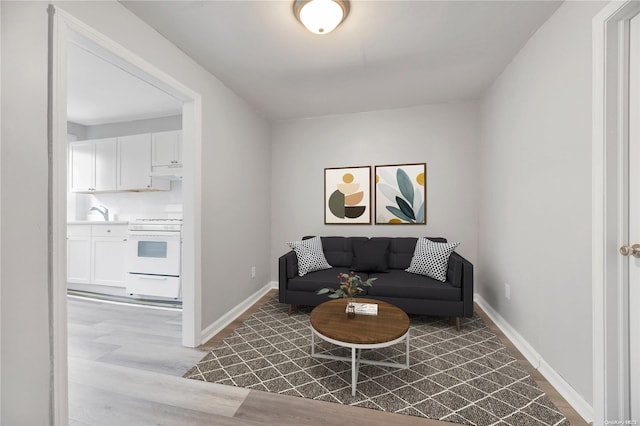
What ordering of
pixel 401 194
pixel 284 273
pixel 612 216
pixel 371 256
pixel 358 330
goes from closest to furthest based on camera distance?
pixel 612 216
pixel 358 330
pixel 284 273
pixel 371 256
pixel 401 194

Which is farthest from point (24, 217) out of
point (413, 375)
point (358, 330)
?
point (413, 375)

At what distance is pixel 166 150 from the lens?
3689 millimetres

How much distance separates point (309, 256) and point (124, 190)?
10.1 ft

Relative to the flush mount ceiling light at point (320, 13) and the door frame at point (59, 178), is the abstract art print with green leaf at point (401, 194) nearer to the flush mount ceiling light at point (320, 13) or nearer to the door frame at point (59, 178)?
the flush mount ceiling light at point (320, 13)

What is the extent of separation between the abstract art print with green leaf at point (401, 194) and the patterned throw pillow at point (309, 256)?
3.18 feet

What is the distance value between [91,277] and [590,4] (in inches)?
Result: 228

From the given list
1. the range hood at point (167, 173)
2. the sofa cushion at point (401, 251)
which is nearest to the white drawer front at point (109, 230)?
the range hood at point (167, 173)

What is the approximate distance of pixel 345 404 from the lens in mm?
→ 1631

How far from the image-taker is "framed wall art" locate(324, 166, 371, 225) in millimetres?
3727

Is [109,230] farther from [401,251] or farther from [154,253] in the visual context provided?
[401,251]

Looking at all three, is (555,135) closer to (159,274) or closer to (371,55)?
(371,55)

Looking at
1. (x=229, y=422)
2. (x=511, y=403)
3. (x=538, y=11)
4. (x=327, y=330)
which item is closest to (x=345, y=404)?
A: (x=327, y=330)

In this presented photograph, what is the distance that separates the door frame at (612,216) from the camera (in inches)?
52.1

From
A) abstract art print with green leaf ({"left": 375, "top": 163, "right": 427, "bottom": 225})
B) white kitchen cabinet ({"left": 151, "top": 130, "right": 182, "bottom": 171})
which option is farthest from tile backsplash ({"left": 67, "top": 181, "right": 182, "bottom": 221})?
abstract art print with green leaf ({"left": 375, "top": 163, "right": 427, "bottom": 225})
